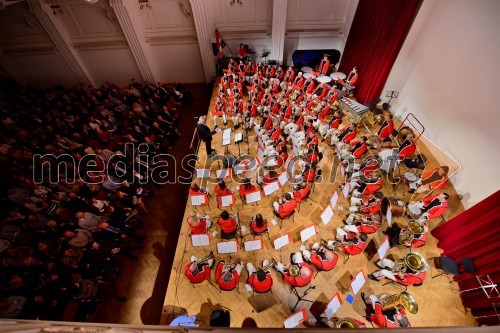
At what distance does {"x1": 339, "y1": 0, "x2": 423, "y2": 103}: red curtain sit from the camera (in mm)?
6953

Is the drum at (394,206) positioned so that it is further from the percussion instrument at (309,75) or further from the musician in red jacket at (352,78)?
the percussion instrument at (309,75)

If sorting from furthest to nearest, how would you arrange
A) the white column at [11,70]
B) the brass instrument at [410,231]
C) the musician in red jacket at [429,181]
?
the white column at [11,70] → the musician in red jacket at [429,181] → the brass instrument at [410,231]

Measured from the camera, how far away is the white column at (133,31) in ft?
28.4

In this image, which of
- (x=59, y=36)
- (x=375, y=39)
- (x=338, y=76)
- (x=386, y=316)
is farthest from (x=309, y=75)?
(x=59, y=36)

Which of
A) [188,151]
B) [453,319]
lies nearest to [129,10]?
[188,151]

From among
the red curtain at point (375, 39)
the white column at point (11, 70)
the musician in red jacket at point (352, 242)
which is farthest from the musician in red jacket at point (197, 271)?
the white column at point (11, 70)

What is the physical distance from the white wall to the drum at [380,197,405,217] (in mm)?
1536

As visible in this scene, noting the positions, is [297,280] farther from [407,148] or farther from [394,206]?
[407,148]

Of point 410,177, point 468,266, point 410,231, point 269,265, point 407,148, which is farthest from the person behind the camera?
point 407,148

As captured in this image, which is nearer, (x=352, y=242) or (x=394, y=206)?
(x=352, y=242)

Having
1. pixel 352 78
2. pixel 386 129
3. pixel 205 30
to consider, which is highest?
pixel 205 30

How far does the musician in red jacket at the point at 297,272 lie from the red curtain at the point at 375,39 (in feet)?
22.3

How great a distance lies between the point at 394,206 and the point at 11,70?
52.2 feet

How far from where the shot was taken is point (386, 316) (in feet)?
13.9
